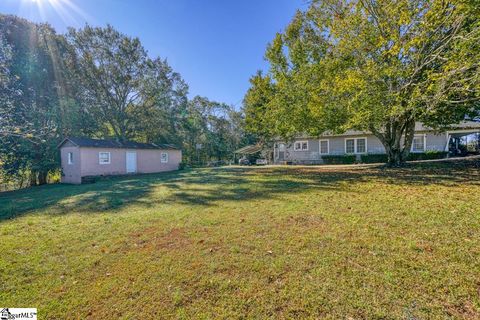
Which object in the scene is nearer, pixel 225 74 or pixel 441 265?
pixel 441 265

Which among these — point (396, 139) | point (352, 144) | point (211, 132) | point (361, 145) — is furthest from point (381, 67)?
point (211, 132)

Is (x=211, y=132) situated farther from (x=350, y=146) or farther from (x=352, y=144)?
(x=352, y=144)

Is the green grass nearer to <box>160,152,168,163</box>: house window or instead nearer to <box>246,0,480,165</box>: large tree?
<box>246,0,480,165</box>: large tree

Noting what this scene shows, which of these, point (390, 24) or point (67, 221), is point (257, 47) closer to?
point (390, 24)

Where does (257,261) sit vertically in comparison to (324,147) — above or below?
below

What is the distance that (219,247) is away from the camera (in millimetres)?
4074

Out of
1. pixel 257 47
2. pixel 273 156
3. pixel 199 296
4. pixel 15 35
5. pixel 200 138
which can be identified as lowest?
pixel 199 296

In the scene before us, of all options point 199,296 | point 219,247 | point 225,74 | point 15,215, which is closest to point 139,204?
point 15,215

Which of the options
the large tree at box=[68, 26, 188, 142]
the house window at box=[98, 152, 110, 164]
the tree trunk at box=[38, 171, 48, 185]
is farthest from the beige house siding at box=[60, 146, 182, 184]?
the large tree at box=[68, 26, 188, 142]

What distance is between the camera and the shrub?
21.1m

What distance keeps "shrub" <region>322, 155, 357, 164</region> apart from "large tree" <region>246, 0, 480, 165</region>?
7493mm

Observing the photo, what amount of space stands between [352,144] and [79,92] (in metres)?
28.3

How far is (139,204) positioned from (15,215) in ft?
12.8

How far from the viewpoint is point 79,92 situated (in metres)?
24.2
